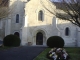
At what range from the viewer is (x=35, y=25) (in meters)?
41.3

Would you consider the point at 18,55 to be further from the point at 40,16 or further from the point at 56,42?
the point at 40,16

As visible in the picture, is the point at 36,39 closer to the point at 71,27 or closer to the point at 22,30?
the point at 22,30

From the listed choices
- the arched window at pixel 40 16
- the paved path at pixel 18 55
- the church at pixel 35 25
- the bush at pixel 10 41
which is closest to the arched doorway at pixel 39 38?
the church at pixel 35 25

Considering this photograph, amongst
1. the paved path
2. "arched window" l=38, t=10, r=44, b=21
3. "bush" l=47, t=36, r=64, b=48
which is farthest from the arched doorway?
the paved path

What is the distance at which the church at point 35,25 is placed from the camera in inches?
1598

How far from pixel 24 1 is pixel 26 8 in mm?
3115

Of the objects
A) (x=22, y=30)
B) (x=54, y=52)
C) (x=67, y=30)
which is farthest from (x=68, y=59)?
(x=67, y=30)

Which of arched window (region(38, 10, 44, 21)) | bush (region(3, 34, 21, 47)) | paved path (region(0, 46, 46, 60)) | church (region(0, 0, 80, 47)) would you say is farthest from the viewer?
arched window (region(38, 10, 44, 21))

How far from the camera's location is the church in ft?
133

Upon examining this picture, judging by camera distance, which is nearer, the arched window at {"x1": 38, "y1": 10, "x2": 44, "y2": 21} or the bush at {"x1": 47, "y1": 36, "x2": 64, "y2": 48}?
the bush at {"x1": 47, "y1": 36, "x2": 64, "y2": 48}

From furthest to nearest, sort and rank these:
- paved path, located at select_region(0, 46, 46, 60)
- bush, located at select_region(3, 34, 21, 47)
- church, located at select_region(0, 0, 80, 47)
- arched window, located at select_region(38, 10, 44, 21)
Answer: arched window, located at select_region(38, 10, 44, 21) → church, located at select_region(0, 0, 80, 47) → bush, located at select_region(3, 34, 21, 47) → paved path, located at select_region(0, 46, 46, 60)

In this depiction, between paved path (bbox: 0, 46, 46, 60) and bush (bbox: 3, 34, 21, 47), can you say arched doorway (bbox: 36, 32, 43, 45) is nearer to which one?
bush (bbox: 3, 34, 21, 47)

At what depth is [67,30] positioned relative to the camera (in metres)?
43.4

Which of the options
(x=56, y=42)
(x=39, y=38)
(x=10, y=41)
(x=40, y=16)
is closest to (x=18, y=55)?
(x=56, y=42)
